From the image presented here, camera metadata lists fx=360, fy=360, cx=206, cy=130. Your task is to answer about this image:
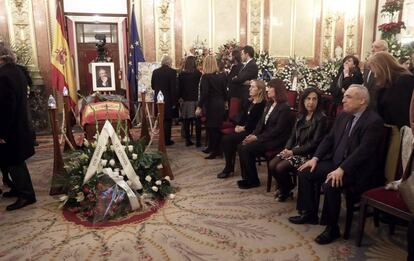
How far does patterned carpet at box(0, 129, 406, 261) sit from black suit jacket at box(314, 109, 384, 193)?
0.54 m

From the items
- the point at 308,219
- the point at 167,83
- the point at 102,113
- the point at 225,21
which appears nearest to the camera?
the point at 308,219

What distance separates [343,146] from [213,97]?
9.21 ft

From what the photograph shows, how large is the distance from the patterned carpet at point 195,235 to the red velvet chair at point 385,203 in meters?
0.33

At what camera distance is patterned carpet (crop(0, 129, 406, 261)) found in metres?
2.95

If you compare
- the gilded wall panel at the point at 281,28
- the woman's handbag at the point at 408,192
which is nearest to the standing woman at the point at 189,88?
the gilded wall panel at the point at 281,28

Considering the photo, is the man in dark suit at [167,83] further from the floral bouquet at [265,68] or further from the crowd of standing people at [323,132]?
the floral bouquet at [265,68]

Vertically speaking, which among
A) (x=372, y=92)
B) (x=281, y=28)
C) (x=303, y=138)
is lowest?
(x=303, y=138)

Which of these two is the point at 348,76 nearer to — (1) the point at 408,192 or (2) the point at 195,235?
(1) the point at 408,192

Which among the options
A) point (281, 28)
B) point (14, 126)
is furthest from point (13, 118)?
point (281, 28)

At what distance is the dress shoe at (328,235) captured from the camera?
3094 mm

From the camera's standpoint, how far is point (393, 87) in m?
3.56

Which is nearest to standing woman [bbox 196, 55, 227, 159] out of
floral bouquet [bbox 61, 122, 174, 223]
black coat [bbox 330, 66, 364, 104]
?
floral bouquet [bbox 61, 122, 174, 223]

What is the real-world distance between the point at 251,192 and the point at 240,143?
0.77 metres

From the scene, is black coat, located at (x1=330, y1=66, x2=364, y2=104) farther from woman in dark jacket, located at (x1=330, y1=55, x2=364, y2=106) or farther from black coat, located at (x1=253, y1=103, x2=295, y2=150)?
black coat, located at (x1=253, y1=103, x2=295, y2=150)
